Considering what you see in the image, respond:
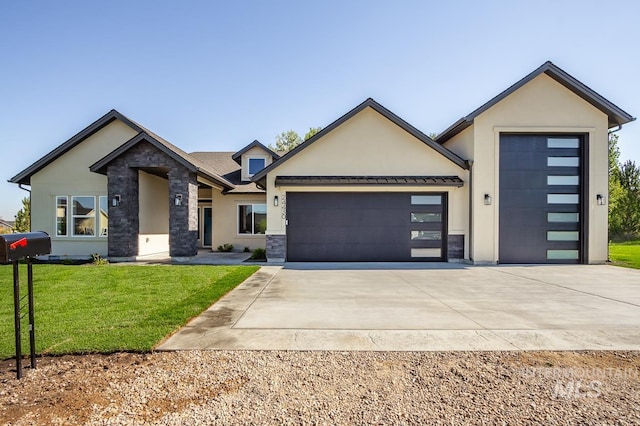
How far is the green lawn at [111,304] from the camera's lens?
414 centimetres

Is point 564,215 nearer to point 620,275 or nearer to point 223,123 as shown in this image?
point 620,275

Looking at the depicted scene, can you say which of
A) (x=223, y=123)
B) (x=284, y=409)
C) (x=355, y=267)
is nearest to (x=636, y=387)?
(x=284, y=409)

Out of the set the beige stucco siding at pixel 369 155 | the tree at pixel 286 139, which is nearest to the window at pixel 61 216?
the beige stucco siding at pixel 369 155

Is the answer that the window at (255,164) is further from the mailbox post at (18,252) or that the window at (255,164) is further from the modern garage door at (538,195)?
the mailbox post at (18,252)

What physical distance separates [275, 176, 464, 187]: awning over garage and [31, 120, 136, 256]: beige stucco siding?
26.3 feet

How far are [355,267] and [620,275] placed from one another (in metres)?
8.15

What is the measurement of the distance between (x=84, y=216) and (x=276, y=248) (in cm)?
868

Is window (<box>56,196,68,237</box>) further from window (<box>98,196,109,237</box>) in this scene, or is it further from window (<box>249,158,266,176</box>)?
window (<box>249,158,266,176</box>)

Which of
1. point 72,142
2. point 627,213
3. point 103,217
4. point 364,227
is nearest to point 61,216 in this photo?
point 103,217

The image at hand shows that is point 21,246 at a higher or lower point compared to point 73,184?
lower

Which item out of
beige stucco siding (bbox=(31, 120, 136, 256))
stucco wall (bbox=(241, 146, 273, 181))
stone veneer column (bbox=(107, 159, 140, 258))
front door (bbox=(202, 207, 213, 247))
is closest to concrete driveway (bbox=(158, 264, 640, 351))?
stone veneer column (bbox=(107, 159, 140, 258))

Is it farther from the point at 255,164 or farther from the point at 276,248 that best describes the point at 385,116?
the point at 255,164

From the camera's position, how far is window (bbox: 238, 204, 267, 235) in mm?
16312

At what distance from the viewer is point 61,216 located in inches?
542
